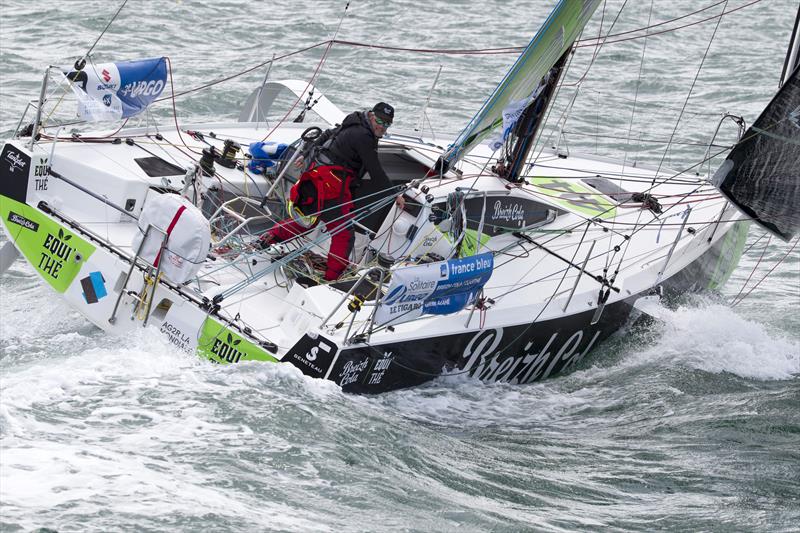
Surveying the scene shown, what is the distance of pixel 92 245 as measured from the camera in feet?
25.4

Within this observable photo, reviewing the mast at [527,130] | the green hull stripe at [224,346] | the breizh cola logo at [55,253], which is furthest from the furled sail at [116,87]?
the mast at [527,130]

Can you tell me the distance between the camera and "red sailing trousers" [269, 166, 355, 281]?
26.5 feet

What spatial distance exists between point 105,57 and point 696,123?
7719 mm

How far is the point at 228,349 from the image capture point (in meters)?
7.16

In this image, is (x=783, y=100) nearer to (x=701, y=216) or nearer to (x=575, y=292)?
(x=575, y=292)

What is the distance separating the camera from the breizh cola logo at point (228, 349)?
23.4ft

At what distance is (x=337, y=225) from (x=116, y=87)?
6.79 ft

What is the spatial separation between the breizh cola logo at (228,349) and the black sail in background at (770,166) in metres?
3.20

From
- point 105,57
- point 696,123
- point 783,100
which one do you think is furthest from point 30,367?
point 696,123

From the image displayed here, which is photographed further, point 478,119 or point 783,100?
point 478,119

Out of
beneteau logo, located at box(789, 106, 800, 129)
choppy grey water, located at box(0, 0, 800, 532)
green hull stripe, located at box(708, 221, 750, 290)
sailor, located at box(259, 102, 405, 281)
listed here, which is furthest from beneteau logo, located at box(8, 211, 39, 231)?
green hull stripe, located at box(708, 221, 750, 290)

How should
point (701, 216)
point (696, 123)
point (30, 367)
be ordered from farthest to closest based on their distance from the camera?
point (696, 123), point (701, 216), point (30, 367)

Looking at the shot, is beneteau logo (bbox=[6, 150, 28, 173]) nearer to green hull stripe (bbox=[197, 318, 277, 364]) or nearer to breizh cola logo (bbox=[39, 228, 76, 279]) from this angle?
breizh cola logo (bbox=[39, 228, 76, 279])

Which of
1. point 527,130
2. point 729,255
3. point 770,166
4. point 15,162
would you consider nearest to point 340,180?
point 527,130
